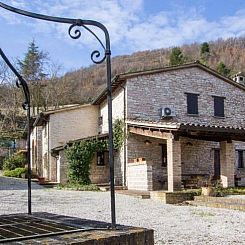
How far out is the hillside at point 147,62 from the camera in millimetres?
49781

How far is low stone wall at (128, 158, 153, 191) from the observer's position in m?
16.9

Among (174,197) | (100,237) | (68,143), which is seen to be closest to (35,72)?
(68,143)

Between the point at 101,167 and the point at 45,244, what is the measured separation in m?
18.9

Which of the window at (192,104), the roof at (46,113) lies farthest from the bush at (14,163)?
the window at (192,104)

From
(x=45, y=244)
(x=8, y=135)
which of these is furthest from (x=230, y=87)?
(x=45, y=244)

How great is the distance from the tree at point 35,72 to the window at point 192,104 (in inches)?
809

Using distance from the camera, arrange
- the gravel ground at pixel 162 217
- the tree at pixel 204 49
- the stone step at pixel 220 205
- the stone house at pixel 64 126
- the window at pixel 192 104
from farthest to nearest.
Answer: the tree at pixel 204 49 < the stone house at pixel 64 126 < the window at pixel 192 104 < the stone step at pixel 220 205 < the gravel ground at pixel 162 217

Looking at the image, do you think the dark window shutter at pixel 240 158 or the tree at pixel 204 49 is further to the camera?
the tree at pixel 204 49

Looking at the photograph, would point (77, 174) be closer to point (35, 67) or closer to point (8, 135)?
point (8, 135)

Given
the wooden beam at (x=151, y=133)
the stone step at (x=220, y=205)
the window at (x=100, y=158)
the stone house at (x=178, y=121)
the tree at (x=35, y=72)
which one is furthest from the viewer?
the tree at (x=35, y=72)

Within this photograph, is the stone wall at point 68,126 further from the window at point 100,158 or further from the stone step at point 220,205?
the stone step at point 220,205

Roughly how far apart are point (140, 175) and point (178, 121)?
4768 millimetres

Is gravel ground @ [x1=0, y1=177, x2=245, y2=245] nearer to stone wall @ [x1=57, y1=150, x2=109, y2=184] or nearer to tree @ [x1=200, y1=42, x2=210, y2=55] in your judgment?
stone wall @ [x1=57, y1=150, x2=109, y2=184]

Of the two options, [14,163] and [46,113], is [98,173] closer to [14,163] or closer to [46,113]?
[46,113]
